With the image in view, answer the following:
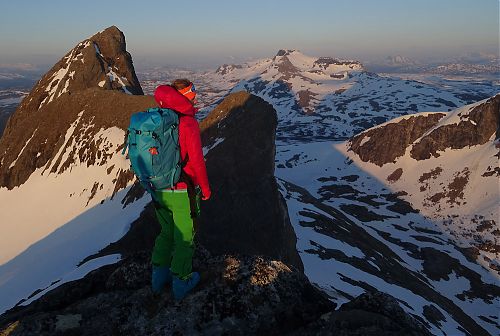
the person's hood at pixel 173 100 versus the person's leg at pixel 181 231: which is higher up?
the person's hood at pixel 173 100

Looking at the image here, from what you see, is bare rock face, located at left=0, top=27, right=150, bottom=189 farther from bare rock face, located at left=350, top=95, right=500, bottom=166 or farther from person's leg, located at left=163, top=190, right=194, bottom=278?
bare rock face, located at left=350, top=95, right=500, bottom=166

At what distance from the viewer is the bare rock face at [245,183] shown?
3703 centimetres

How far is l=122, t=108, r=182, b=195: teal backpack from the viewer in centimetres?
799

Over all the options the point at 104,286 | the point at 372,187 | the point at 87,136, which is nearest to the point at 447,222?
the point at 372,187

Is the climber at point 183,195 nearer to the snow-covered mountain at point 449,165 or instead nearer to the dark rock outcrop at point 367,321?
the dark rock outcrop at point 367,321

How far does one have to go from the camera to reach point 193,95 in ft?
29.3

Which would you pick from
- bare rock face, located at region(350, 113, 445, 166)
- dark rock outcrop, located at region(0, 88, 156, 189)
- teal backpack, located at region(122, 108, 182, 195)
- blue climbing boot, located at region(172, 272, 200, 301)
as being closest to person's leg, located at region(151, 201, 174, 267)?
blue climbing boot, located at region(172, 272, 200, 301)

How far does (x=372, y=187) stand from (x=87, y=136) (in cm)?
13883

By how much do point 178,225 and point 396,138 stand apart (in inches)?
7693

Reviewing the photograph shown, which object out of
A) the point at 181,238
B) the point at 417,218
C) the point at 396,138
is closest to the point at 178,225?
the point at 181,238

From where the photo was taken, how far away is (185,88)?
883cm

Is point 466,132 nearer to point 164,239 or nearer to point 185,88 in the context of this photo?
point 185,88

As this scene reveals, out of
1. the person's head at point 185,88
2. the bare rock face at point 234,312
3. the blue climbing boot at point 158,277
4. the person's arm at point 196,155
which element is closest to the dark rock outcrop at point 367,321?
the bare rock face at point 234,312

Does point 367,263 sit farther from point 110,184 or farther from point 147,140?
point 147,140
